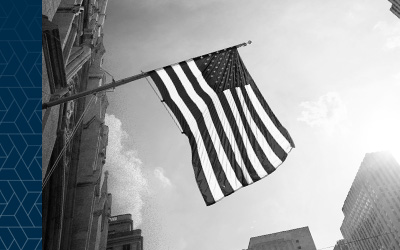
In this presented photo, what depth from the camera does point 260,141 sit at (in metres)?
9.83

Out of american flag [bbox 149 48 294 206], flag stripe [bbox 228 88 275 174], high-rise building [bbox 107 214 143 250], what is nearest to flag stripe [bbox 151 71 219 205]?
american flag [bbox 149 48 294 206]

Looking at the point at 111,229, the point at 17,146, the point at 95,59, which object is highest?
the point at 111,229

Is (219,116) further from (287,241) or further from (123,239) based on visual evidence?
(287,241)

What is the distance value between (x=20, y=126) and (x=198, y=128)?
5222mm

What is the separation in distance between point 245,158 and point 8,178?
21.2ft

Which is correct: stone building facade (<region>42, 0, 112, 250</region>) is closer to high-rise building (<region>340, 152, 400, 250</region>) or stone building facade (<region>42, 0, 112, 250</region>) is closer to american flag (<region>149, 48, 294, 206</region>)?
american flag (<region>149, 48, 294, 206</region>)

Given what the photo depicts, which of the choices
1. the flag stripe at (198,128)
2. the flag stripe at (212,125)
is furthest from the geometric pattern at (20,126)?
the flag stripe at (212,125)

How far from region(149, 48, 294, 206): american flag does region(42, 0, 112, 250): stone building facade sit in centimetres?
322

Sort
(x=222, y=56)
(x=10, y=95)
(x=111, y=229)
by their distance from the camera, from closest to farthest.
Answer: (x=10, y=95) → (x=222, y=56) → (x=111, y=229)

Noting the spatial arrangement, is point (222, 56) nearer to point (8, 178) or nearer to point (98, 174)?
point (8, 178)

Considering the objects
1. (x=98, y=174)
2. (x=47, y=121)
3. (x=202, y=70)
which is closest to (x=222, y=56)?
(x=202, y=70)

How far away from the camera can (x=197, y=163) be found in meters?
9.09

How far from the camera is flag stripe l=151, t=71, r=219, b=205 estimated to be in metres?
8.73

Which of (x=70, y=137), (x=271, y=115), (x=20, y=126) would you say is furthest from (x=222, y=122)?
(x=20, y=126)
